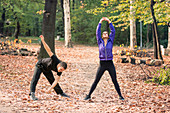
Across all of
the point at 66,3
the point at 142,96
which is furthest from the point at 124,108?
the point at 66,3

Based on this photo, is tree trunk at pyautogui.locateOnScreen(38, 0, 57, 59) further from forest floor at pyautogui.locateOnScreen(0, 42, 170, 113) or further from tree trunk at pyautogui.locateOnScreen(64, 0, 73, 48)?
tree trunk at pyautogui.locateOnScreen(64, 0, 73, 48)

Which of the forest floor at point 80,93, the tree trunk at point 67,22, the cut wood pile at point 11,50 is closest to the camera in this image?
the forest floor at point 80,93

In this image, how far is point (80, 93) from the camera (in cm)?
923

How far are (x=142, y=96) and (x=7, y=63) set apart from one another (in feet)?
27.1

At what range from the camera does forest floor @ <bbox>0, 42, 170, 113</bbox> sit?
22.1 feet

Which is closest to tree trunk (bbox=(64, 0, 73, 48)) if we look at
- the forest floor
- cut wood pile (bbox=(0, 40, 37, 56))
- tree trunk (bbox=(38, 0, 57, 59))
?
cut wood pile (bbox=(0, 40, 37, 56))

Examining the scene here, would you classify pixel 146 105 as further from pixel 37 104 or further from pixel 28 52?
pixel 28 52

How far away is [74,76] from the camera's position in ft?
41.2

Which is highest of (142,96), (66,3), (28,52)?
(66,3)

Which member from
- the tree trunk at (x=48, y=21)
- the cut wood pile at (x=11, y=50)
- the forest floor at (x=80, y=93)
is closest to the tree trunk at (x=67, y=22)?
the cut wood pile at (x=11, y=50)

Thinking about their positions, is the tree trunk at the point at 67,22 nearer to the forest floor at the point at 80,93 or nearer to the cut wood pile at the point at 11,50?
the cut wood pile at the point at 11,50

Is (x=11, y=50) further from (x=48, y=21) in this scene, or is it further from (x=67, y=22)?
(x=67, y=22)

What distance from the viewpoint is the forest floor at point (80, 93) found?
265 inches

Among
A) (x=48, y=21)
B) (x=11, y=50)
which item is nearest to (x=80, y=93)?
(x=48, y=21)
